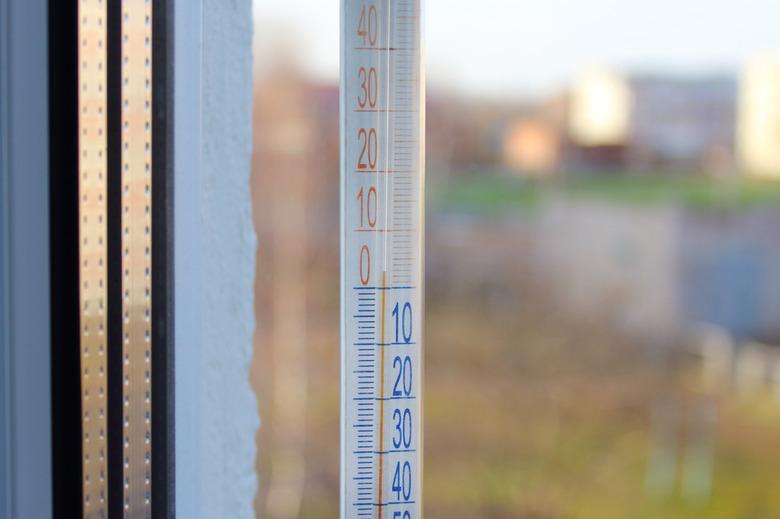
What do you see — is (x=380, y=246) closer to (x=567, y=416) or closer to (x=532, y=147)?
(x=532, y=147)

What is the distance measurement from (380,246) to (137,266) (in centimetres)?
13

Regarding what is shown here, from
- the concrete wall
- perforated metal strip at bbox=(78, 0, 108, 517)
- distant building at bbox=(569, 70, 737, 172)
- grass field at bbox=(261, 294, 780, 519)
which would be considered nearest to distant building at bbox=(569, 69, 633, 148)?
distant building at bbox=(569, 70, 737, 172)

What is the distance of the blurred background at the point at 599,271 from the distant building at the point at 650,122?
1.1 inches

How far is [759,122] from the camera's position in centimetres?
934

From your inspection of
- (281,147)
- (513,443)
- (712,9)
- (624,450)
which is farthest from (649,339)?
(281,147)

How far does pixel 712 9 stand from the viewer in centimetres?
993

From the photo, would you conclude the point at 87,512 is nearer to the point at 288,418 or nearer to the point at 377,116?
the point at 377,116

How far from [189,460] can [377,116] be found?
0.68ft

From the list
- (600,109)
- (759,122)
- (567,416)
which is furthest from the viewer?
(600,109)

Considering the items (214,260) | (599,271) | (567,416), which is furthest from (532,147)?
(214,260)

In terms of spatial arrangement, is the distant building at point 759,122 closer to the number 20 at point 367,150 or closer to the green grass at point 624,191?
the green grass at point 624,191

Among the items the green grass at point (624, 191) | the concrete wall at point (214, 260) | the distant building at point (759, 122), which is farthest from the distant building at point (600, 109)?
the concrete wall at point (214, 260)

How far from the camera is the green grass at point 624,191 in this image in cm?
923

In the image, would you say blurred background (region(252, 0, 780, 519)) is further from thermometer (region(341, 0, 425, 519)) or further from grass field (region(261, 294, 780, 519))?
thermometer (region(341, 0, 425, 519))
